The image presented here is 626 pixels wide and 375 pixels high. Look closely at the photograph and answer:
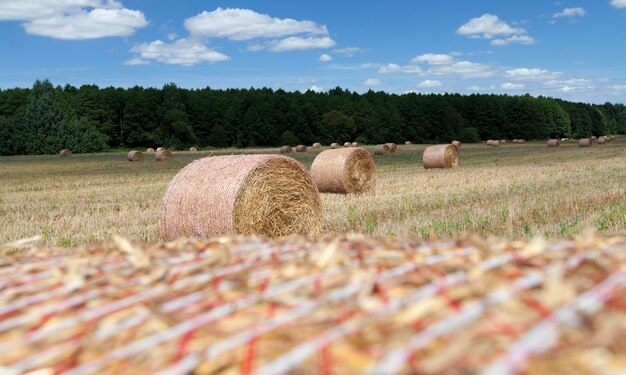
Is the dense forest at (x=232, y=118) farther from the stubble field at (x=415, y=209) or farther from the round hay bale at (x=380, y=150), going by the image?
the stubble field at (x=415, y=209)

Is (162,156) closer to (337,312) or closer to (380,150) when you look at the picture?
(380,150)

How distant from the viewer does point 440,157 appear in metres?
27.3

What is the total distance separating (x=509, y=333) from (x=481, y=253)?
820 millimetres

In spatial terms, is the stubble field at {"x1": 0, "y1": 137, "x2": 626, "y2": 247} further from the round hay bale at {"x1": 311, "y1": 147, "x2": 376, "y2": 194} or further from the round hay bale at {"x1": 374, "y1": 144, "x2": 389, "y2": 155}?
the round hay bale at {"x1": 374, "y1": 144, "x2": 389, "y2": 155}

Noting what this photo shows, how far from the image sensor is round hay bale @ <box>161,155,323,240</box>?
945cm

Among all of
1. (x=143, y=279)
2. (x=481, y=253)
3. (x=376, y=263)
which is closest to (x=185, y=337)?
(x=143, y=279)

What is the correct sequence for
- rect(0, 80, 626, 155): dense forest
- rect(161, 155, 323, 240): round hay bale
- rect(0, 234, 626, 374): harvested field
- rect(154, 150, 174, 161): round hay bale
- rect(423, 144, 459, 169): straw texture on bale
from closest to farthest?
1. rect(0, 234, 626, 374): harvested field
2. rect(161, 155, 323, 240): round hay bale
3. rect(423, 144, 459, 169): straw texture on bale
4. rect(154, 150, 174, 161): round hay bale
5. rect(0, 80, 626, 155): dense forest

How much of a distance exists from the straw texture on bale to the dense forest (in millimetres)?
53158

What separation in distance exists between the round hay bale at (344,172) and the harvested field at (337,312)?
1494 cm

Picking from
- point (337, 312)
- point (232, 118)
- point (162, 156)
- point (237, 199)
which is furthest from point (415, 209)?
point (232, 118)

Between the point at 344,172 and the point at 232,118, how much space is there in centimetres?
7231

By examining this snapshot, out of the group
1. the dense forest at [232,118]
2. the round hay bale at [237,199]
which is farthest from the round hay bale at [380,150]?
the dense forest at [232,118]

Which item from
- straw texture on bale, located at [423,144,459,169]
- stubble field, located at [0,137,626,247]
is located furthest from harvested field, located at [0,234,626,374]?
straw texture on bale, located at [423,144,459,169]

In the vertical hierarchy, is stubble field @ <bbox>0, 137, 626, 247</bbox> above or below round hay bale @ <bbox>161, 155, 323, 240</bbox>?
below
